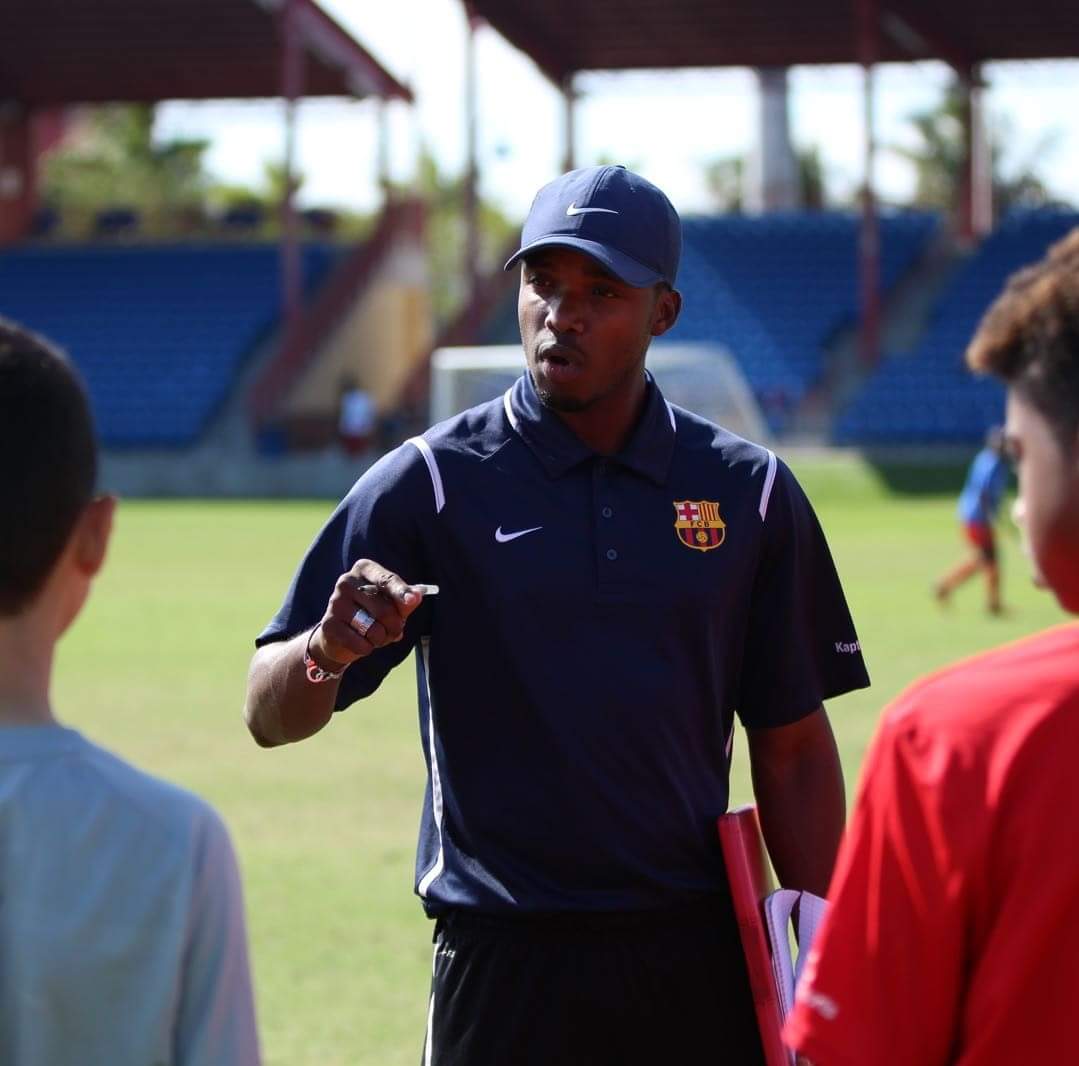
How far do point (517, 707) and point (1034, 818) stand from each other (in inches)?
56.0

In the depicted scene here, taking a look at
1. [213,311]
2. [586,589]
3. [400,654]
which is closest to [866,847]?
[586,589]

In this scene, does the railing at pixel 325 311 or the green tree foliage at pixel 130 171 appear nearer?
the railing at pixel 325 311

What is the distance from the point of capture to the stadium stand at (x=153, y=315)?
4009cm

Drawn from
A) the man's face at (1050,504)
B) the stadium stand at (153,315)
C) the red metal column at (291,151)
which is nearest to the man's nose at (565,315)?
the man's face at (1050,504)

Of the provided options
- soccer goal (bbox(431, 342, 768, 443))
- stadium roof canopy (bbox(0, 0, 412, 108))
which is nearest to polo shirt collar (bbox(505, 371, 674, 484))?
soccer goal (bbox(431, 342, 768, 443))

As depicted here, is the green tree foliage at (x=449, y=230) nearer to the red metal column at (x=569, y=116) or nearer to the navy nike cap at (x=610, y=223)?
the red metal column at (x=569, y=116)

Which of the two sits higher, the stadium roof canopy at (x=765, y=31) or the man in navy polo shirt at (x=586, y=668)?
the man in navy polo shirt at (x=586, y=668)

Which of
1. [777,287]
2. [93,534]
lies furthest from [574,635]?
[777,287]

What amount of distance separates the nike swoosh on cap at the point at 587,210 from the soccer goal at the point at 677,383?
91.3 feet

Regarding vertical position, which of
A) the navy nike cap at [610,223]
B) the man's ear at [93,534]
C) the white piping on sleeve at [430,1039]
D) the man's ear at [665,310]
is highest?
the navy nike cap at [610,223]

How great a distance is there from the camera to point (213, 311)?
43.0 metres

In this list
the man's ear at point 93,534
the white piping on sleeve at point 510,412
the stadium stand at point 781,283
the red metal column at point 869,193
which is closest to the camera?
the man's ear at point 93,534

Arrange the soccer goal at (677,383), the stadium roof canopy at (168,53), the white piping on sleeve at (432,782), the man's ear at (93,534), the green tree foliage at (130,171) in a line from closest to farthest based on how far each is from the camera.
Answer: the man's ear at (93,534) < the white piping on sleeve at (432,782) < the soccer goal at (677,383) < the stadium roof canopy at (168,53) < the green tree foliage at (130,171)

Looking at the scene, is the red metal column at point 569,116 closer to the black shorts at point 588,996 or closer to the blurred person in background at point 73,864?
the black shorts at point 588,996
